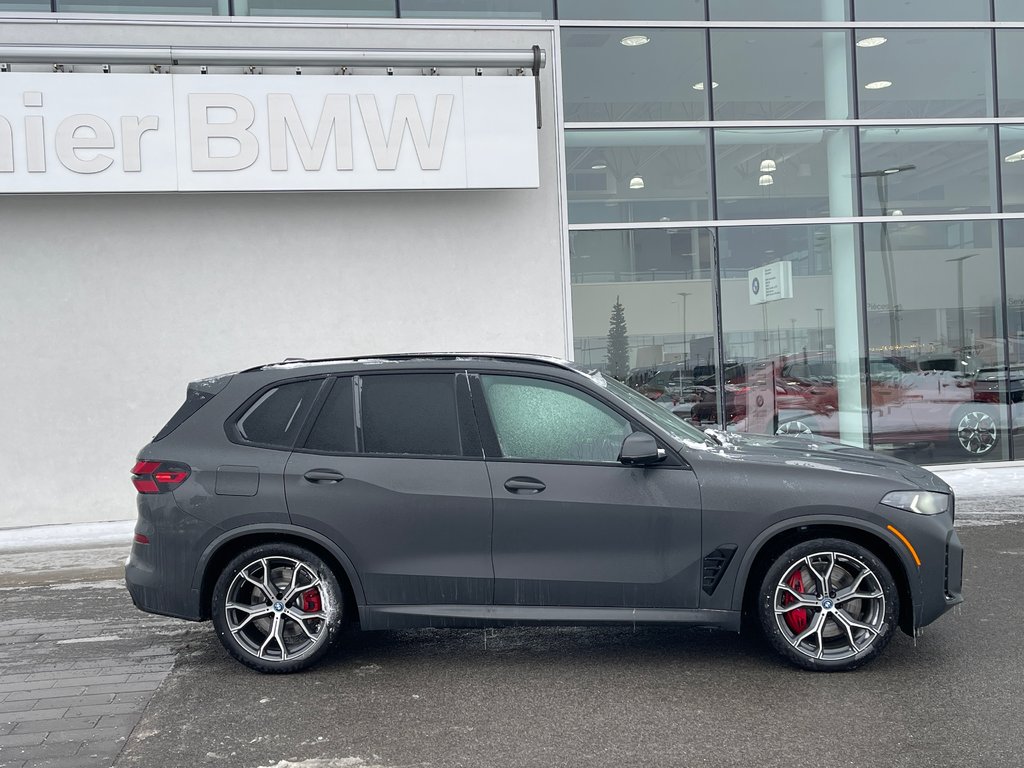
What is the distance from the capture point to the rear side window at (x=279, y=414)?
5301 mm

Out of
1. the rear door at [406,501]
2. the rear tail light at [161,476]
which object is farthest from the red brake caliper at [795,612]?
the rear tail light at [161,476]

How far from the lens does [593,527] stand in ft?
16.2

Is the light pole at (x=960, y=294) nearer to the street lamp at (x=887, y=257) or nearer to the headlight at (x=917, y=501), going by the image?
the street lamp at (x=887, y=257)

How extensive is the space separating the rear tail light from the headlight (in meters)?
3.77

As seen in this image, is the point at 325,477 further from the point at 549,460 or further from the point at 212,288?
the point at 212,288

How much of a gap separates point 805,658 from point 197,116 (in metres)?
8.97

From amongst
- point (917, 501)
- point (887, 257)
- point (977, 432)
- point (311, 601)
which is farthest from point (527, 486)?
point (977, 432)

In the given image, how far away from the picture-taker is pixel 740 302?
12312mm

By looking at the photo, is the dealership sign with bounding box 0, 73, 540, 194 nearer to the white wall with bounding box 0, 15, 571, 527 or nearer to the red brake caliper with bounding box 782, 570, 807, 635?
the white wall with bounding box 0, 15, 571, 527

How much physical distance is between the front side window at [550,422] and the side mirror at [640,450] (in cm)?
17

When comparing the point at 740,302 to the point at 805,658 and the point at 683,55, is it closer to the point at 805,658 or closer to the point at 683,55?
the point at 683,55

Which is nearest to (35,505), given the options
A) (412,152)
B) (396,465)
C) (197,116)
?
(197,116)

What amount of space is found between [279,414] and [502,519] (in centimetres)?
142

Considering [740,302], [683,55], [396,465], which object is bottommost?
[396,465]
